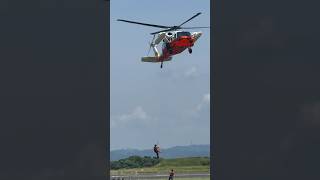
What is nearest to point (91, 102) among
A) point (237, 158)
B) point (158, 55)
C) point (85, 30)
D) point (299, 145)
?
point (85, 30)

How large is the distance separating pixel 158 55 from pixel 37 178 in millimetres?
39862

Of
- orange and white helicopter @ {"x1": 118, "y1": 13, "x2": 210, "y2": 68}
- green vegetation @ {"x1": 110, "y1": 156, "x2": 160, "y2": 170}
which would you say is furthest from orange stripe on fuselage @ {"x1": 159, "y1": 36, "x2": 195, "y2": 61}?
green vegetation @ {"x1": 110, "y1": 156, "x2": 160, "y2": 170}

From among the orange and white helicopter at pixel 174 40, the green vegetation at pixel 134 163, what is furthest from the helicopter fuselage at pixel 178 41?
the green vegetation at pixel 134 163

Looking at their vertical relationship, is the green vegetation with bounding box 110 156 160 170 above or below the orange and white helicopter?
below

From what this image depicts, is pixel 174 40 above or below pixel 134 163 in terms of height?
above

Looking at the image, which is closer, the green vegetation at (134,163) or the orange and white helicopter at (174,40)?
the orange and white helicopter at (174,40)

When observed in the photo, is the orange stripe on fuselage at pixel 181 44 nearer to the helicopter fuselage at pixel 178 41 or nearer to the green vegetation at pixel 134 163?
the helicopter fuselage at pixel 178 41

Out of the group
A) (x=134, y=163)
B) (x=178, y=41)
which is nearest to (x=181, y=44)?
(x=178, y=41)

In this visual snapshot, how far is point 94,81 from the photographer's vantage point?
13.8 meters

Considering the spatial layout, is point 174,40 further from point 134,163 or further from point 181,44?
point 134,163

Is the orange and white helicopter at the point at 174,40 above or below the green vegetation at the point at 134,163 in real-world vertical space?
above

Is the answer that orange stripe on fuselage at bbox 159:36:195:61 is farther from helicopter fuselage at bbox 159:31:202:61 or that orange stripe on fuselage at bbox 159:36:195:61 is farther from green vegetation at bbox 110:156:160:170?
green vegetation at bbox 110:156:160:170

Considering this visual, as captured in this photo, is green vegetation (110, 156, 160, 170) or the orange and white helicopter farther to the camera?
green vegetation (110, 156, 160, 170)

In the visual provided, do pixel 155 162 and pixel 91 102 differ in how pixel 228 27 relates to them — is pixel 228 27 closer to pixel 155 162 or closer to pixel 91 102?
pixel 91 102
